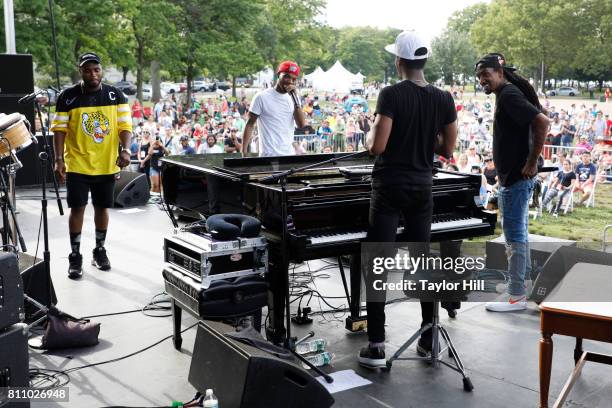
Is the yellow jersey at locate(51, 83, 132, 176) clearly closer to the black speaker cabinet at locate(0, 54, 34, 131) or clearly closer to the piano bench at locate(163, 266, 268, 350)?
the piano bench at locate(163, 266, 268, 350)

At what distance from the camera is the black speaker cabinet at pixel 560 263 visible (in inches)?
182

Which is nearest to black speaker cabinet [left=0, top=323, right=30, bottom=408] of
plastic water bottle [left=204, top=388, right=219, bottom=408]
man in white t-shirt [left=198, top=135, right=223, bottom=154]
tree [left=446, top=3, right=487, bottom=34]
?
plastic water bottle [left=204, top=388, right=219, bottom=408]

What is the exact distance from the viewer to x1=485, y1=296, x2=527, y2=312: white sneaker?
5.19m

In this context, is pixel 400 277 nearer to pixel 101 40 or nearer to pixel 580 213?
pixel 580 213

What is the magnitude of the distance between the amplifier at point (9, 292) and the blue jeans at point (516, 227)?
359 centimetres

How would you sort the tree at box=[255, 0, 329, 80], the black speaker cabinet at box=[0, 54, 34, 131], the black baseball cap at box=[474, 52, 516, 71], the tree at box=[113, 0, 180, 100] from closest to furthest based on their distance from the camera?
the black baseball cap at box=[474, 52, 516, 71] → the black speaker cabinet at box=[0, 54, 34, 131] → the tree at box=[113, 0, 180, 100] → the tree at box=[255, 0, 329, 80]

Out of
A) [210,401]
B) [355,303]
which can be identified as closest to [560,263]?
[355,303]

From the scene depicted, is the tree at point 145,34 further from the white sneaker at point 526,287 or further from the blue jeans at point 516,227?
the blue jeans at point 516,227

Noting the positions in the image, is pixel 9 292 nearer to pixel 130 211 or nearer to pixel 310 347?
pixel 310 347

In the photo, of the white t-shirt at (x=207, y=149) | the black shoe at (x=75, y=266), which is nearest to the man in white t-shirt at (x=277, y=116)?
the black shoe at (x=75, y=266)

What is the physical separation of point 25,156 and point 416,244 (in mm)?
8591

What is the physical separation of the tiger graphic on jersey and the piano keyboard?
2699 millimetres

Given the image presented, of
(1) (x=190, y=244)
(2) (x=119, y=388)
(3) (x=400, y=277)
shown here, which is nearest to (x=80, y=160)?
A: (1) (x=190, y=244)

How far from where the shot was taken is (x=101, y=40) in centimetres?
2666
